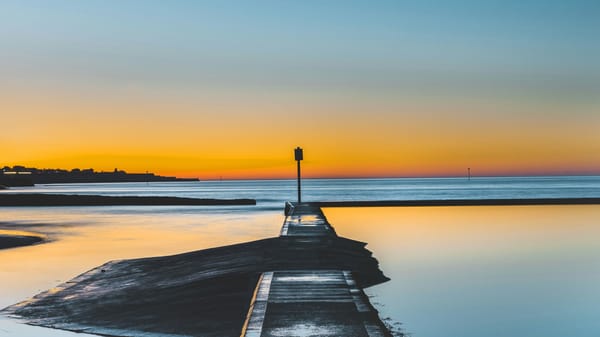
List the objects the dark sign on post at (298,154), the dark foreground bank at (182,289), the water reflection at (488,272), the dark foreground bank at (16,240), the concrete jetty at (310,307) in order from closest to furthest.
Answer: the concrete jetty at (310,307), the dark foreground bank at (182,289), the water reflection at (488,272), the dark foreground bank at (16,240), the dark sign on post at (298,154)

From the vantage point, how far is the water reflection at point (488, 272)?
39.5ft

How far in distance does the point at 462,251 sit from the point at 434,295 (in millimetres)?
8160

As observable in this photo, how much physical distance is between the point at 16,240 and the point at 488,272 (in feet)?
56.3

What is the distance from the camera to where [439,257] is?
21.1 m

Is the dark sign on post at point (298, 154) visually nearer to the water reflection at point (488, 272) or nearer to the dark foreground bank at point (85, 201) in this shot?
the water reflection at point (488, 272)

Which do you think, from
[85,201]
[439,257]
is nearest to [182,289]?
[439,257]

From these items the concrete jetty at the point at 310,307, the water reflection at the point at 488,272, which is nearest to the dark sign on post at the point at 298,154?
the water reflection at the point at 488,272

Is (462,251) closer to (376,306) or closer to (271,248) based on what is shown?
(271,248)

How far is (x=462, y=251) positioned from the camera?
22281 mm

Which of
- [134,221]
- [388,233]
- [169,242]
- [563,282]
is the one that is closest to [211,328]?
[563,282]

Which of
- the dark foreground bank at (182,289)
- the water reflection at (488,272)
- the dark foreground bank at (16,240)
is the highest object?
the dark foreground bank at (182,289)

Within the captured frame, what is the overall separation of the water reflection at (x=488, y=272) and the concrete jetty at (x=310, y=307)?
204 centimetres

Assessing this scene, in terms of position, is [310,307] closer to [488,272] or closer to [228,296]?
[228,296]

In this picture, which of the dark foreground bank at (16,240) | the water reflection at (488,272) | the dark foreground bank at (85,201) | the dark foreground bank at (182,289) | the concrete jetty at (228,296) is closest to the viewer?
the concrete jetty at (228,296)
